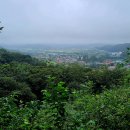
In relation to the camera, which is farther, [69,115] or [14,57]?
[14,57]

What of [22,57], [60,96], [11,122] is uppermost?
[60,96]

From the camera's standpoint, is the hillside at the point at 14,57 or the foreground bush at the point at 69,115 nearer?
the foreground bush at the point at 69,115

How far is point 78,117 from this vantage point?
451 cm

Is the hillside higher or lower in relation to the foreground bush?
lower

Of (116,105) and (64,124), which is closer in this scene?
(64,124)

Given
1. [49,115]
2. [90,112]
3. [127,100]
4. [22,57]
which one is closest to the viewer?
[49,115]

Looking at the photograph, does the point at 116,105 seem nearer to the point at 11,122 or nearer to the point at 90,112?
the point at 90,112

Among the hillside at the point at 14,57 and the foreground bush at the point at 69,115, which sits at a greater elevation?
the foreground bush at the point at 69,115

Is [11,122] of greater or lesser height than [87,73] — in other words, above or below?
above

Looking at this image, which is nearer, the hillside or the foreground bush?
the foreground bush

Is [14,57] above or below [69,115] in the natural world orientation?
below

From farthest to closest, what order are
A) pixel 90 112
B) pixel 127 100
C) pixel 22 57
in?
pixel 22 57 < pixel 127 100 < pixel 90 112

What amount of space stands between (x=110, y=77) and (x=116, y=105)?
99.6ft

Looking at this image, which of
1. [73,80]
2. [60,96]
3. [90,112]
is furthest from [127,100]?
[73,80]
